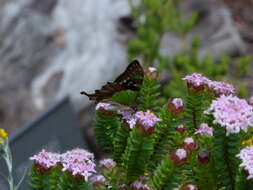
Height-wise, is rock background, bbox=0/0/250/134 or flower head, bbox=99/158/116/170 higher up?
rock background, bbox=0/0/250/134

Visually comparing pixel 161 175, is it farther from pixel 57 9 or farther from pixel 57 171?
pixel 57 9

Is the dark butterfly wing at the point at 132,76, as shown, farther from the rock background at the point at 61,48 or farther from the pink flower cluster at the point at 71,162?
the rock background at the point at 61,48

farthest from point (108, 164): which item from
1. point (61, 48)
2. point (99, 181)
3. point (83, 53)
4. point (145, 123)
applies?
point (61, 48)

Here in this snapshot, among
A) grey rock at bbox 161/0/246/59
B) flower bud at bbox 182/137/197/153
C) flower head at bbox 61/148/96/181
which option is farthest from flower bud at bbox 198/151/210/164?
grey rock at bbox 161/0/246/59

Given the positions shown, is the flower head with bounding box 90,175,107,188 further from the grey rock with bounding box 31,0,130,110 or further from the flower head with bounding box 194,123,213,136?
the grey rock with bounding box 31,0,130,110

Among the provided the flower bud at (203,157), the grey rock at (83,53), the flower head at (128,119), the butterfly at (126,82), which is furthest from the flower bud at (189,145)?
the grey rock at (83,53)

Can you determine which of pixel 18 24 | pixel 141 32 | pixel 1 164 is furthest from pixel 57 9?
pixel 1 164
